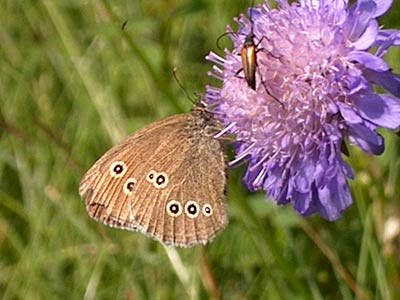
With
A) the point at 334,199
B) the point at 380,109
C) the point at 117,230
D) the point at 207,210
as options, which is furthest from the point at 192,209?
the point at 117,230

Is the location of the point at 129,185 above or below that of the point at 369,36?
below

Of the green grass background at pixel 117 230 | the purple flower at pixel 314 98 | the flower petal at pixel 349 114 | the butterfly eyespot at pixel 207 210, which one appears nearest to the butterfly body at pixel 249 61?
the purple flower at pixel 314 98

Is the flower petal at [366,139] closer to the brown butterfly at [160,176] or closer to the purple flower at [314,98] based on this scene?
the purple flower at [314,98]

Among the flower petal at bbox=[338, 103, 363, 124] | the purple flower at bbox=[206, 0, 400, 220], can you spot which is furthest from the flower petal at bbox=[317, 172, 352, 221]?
the flower petal at bbox=[338, 103, 363, 124]

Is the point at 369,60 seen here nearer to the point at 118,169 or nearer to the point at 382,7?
the point at 382,7

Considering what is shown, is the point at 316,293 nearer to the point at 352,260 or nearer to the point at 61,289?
the point at 352,260

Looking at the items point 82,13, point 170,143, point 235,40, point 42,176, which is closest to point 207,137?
point 170,143

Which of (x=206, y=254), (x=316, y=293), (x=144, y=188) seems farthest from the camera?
(x=206, y=254)
